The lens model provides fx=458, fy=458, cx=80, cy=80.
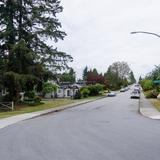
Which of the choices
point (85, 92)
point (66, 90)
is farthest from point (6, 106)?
point (66, 90)

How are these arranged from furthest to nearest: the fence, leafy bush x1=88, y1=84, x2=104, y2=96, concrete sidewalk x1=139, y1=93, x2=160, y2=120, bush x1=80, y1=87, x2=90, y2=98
Result: leafy bush x1=88, y1=84, x2=104, y2=96, bush x1=80, y1=87, x2=90, y2=98, the fence, concrete sidewalk x1=139, y1=93, x2=160, y2=120

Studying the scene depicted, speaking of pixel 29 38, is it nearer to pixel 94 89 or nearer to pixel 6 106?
pixel 6 106

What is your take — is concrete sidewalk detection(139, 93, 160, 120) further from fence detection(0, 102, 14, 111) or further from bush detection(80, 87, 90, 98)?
bush detection(80, 87, 90, 98)

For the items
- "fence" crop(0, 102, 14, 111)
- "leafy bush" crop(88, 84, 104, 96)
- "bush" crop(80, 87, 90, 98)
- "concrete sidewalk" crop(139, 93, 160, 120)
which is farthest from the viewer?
"leafy bush" crop(88, 84, 104, 96)

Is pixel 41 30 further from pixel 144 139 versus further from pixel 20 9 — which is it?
pixel 144 139

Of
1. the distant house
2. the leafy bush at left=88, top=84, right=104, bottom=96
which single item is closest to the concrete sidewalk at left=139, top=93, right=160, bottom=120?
the leafy bush at left=88, top=84, right=104, bottom=96

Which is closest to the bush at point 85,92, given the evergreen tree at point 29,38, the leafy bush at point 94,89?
the leafy bush at point 94,89

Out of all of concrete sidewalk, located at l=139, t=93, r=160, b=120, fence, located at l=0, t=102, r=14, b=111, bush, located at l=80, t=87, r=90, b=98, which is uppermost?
bush, located at l=80, t=87, r=90, b=98

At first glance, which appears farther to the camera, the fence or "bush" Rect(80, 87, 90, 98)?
"bush" Rect(80, 87, 90, 98)

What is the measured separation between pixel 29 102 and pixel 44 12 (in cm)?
1272

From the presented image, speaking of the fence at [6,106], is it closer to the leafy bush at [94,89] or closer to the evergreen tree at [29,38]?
the evergreen tree at [29,38]

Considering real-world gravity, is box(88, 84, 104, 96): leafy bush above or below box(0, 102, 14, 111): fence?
above

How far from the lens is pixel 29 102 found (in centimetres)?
6194

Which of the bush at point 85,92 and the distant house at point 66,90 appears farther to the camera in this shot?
the distant house at point 66,90
